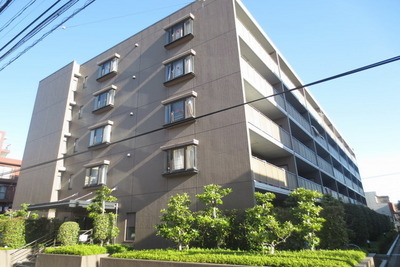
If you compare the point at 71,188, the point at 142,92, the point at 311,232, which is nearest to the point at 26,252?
the point at 71,188

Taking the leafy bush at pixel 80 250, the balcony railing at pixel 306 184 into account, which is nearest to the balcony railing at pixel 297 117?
the balcony railing at pixel 306 184

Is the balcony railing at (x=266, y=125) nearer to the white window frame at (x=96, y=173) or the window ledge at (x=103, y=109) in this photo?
the white window frame at (x=96, y=173)

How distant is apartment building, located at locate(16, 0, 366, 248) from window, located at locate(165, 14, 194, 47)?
79 millimetres

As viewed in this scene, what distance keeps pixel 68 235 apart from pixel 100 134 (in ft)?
26.6

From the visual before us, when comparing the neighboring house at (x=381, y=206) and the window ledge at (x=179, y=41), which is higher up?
the window ledge at (x=179, y=41)

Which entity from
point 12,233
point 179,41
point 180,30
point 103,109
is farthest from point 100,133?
point 180,30

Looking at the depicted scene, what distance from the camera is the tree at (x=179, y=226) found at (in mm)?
11602

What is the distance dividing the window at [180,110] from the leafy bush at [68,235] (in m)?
8.39

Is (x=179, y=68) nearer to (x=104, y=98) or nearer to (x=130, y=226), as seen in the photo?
(x=104, y=98)

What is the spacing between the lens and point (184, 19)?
18359 millimetres

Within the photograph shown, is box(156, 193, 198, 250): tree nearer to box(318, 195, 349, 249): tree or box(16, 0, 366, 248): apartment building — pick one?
box(16, 0, 366, 248): apartment building

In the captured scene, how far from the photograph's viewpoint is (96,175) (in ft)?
63.4

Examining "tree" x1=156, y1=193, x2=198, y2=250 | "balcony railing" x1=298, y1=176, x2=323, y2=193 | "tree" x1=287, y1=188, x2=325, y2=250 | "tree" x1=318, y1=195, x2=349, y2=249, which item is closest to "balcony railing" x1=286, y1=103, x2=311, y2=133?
"balcony railing" x1=298, y1=176, x2=323, y2=193

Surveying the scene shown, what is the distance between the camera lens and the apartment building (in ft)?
47.1
